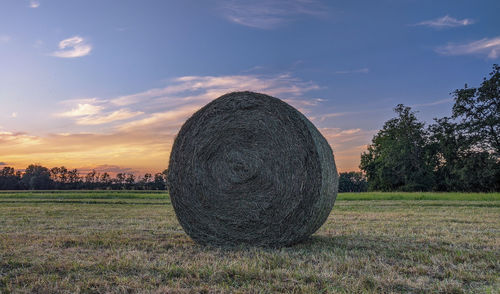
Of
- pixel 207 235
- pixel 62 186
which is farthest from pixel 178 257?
pixel 62 186

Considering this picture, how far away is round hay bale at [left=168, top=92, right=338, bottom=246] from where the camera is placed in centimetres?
613

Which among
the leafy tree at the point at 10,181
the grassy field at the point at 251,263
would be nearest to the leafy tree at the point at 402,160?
the grassy field at the point at 251,263

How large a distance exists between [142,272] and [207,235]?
2.10m

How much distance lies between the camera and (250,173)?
6363 millimetres

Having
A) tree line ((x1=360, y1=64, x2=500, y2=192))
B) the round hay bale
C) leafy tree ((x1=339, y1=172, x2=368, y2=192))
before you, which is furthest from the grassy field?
leafy tree ((x1=339, y1=172, x2=368, y2=192))

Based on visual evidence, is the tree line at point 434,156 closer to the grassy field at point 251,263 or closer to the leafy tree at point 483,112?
the leafy tree at point 483,112

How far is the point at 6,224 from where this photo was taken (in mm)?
9438

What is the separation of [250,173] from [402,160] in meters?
41.1

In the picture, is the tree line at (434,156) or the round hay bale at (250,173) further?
the tree line at (434,156)

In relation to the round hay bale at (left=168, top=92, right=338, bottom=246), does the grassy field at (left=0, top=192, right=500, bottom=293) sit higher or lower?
lower

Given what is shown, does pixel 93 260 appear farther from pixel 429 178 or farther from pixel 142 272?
pixel 429 178

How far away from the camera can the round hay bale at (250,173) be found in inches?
241

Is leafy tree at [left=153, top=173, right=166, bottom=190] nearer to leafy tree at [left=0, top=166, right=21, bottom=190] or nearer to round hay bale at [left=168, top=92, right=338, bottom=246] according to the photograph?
leafy tree at [left=0, top=166, right=21, bottom=190]

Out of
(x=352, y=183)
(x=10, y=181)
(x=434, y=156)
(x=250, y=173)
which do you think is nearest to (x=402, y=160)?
(x=434, y=156)
